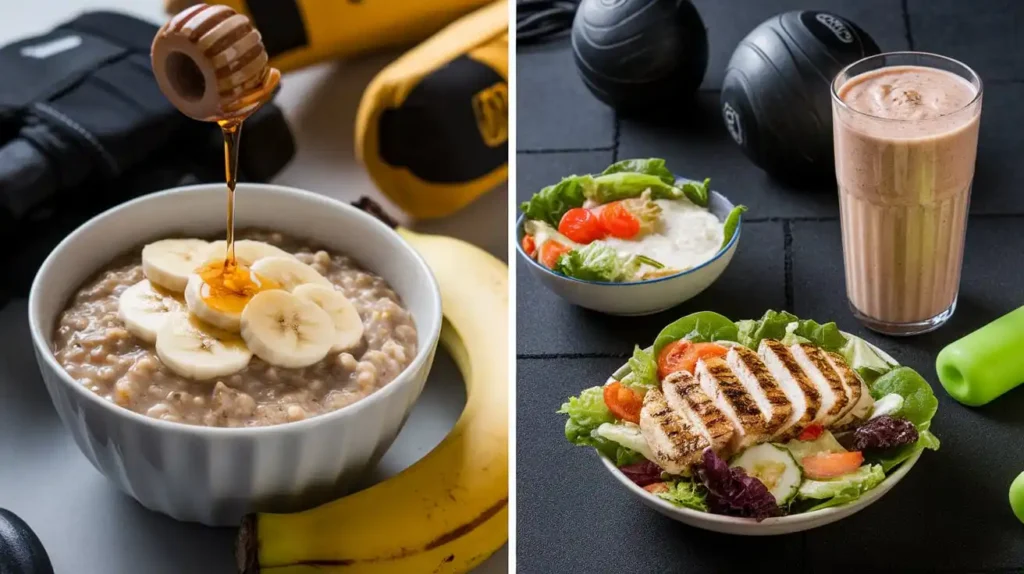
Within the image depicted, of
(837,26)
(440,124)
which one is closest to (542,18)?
(837,26)

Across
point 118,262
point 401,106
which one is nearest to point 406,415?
point 118,262

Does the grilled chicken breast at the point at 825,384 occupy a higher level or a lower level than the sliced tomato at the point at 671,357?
higher

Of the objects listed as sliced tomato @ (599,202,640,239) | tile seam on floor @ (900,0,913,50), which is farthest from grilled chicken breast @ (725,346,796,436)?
tile seam on floor @ (900,0,913,50)

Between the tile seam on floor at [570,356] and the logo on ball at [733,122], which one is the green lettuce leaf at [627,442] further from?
the logo on ball at [733,122]

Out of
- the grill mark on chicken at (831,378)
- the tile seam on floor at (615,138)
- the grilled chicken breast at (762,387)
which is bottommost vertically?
the tile seam on floor at (615,138)

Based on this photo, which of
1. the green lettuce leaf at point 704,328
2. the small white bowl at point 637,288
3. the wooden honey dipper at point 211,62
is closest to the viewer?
A: the wooden honey dipper at point 211,62

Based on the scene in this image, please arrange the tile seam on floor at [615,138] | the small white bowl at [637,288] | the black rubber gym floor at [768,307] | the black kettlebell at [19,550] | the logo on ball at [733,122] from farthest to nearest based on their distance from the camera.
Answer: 1. the tile seam on floor at [615,138]
2. the logo on ball at [733,122]
3. the small white bowl at [637,288]
4. the black rubber gym floor at [768,307]
5. the black kettlebell at [19,550]

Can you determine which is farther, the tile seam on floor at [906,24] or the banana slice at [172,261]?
the tile seam on floor at [906,24]

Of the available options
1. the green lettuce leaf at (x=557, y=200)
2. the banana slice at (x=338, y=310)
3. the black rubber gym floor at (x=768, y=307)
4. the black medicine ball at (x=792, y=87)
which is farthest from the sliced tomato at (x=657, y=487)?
the black medicine ball at (x=792, y=87)
